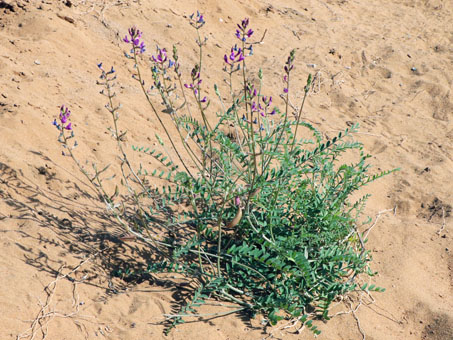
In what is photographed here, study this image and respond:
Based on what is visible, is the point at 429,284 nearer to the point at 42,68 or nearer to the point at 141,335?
the point at 141,335

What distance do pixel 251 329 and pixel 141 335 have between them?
661 mm

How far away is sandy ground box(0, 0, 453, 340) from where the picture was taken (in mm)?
2973

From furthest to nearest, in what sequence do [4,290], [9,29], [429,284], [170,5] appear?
[170,5]
[9,29]
[429,284]
[4,290]

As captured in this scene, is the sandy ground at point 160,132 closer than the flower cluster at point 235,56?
No

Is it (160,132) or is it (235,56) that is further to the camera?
(160,132)

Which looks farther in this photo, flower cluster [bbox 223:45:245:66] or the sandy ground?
the sandy ground

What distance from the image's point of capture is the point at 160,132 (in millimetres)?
4695

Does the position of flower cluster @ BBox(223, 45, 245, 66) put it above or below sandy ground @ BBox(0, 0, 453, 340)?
above

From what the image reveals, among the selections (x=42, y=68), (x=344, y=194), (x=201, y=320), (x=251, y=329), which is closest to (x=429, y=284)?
(x=344, y=194)

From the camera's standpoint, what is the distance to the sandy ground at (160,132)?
2.97m

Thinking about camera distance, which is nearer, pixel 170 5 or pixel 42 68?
pixel 42 68

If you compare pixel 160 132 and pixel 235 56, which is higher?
pixel 235 56

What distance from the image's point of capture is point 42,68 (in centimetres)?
481

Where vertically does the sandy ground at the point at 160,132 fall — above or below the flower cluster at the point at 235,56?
below
